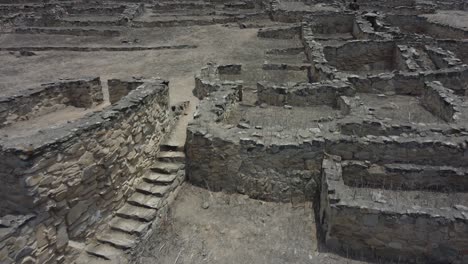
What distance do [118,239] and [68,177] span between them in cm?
165

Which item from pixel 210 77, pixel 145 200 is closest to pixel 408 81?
pixel 210 77

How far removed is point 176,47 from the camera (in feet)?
68.6

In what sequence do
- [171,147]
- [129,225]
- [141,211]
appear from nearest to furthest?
1. [129,225]
2. [141,211]
3. [171,147]

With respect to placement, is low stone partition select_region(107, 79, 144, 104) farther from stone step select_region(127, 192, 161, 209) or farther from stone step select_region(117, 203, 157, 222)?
stone step select_region(117, 203, 157, 222)

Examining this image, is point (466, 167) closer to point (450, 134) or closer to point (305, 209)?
point (450, 134)

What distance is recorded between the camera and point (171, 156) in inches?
368

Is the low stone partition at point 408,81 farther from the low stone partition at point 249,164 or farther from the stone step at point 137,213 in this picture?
the stone step at point 137,213

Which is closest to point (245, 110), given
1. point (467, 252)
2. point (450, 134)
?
point (450, 134)

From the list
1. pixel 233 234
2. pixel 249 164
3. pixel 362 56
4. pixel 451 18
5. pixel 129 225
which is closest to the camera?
pixel 129 225

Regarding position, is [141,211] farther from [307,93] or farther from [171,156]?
[307,93]

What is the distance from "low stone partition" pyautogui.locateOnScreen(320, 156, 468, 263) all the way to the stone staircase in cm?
355

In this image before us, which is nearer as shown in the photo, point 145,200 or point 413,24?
point 145,200

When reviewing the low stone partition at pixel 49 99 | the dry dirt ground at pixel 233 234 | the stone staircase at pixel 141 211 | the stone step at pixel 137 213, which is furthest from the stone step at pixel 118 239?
the low stone partition at pixel 49 99

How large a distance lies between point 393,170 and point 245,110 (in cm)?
523
